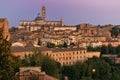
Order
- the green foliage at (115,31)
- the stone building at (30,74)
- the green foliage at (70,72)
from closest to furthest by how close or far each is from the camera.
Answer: the stone building at (30,74) < the green foliage at (70,72) < the green foliage at (115,31)

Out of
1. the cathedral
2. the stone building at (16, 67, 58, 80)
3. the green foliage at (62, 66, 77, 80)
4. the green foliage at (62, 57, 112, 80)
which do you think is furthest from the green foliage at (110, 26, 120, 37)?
the stone building at (16, 67, 58, 80)

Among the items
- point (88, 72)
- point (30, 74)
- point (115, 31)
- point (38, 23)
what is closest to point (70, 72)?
point (88, 72)

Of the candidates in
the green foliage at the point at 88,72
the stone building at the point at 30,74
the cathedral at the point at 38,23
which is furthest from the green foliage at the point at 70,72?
the cathedral at the point at 38,23

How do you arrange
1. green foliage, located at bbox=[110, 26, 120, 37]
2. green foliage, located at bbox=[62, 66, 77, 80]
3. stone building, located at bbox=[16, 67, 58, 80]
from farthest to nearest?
green foliage, located at bbox=[110, 26, 120, 37]
green foliage, located at bbox=[62, 66, 77, 80]
stone building, located at bbox=[16, 67, 58, 80]

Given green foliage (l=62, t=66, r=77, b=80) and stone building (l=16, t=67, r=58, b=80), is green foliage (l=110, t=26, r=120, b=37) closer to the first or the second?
green foliage (l=62, t=66, r=77, b=80)

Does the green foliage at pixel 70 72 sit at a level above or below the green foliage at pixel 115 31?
below

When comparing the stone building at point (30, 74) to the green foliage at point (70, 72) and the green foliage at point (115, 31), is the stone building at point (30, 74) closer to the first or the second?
the green foliage at point (70, 72)

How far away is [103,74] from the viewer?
34062 mm

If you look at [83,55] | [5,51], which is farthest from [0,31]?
[83,55]

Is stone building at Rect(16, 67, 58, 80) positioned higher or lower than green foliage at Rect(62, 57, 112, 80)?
higher

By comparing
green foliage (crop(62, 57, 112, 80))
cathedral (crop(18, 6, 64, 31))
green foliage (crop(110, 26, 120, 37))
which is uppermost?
cathedral (crop(18, 6, 64, 31))

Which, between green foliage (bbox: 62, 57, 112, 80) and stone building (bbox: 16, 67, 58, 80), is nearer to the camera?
stone building (bbox: 16, 67, 58, 80)

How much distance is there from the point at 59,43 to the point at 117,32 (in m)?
25.0

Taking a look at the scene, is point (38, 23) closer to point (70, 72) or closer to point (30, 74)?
point (70, 72)
